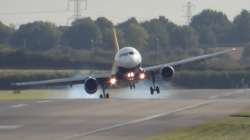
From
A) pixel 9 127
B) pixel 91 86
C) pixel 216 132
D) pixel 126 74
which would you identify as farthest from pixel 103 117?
pixel 91 86

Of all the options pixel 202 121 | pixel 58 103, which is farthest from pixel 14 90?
pixel 202 121

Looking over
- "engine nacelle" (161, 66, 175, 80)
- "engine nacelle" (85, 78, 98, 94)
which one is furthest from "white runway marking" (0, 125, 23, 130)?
"engine nacelle" (161, 66, 175, 80)

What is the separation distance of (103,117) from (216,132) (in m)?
11.3

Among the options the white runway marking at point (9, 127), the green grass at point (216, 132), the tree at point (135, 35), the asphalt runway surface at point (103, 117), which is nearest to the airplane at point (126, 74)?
the asphalt runway surface at point (103, 117)

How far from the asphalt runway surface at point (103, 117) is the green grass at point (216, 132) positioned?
1065mm

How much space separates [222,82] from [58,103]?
47.2 m

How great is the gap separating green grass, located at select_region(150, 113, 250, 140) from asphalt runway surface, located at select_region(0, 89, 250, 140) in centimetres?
106

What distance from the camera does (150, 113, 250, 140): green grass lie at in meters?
44.1

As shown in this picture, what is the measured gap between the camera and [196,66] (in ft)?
393

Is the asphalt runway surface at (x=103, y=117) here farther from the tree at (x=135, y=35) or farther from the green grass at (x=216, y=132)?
the tree at (x=135, y=35)

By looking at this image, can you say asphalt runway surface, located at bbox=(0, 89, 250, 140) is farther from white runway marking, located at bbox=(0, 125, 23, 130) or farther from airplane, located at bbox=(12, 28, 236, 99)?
airplane, located at bbox=(12, 28, 236, 99)

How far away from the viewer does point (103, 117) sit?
185 feet

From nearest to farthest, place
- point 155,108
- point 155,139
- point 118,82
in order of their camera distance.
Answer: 1. point 155,139
2. point 155,108
3. point 118,82

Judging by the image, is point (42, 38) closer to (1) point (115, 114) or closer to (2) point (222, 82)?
(2) point (222, 82)
